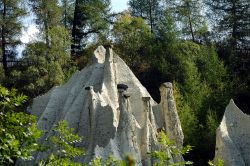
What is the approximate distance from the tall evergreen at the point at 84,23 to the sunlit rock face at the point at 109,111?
23.2m

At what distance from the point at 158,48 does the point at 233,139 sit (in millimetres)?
20269

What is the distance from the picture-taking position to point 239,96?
3362cm

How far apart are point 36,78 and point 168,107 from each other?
16.4 meters

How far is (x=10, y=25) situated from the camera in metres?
39.0

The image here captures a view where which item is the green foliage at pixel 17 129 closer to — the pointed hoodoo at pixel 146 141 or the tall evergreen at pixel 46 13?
the pointed hoodoo at pixel 146 141

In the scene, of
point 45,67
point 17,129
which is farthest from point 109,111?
point 45,67

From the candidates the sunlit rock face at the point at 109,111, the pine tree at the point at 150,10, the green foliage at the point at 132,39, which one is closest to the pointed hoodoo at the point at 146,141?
the sunlit rock face at the point at 109,111

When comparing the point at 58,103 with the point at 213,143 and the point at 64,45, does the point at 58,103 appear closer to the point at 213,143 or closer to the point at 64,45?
the point at 213,143

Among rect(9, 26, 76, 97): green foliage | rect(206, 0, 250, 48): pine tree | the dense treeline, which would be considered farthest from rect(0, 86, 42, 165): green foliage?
rect(206, 0, 250, 48): pine tree

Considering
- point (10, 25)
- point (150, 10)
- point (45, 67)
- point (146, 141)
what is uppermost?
point (150, 10)

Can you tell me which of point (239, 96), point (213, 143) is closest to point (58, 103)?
point (213, 143)

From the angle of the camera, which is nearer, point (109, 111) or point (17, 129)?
point (17, 129)

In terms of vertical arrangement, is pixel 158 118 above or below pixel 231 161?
Result: above

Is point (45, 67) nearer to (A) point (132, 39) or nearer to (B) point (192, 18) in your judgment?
(A) point (132, 39)
